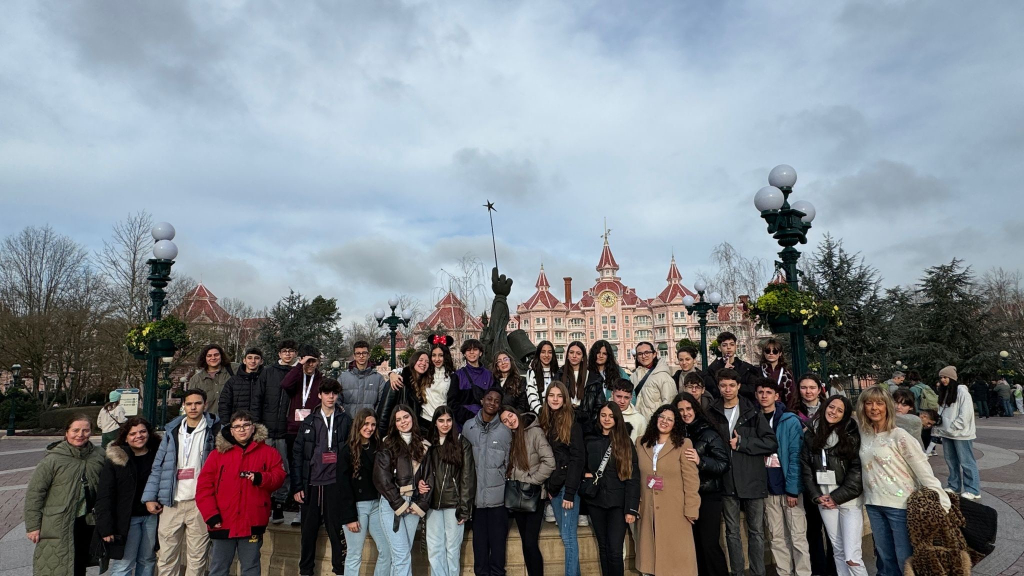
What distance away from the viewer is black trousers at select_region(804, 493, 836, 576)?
5.39 metres

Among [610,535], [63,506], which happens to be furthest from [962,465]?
[63,506]

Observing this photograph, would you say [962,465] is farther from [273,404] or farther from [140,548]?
[140,548]

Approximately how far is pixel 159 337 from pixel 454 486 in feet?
22.1

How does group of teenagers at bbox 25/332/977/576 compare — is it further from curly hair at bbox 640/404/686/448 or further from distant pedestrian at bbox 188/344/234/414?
distant pedestrian at bbox 188/344/234/414

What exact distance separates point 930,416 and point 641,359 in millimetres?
5476

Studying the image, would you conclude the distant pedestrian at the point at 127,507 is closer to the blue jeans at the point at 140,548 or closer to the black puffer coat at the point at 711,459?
the blue jeans at the point at 140,548

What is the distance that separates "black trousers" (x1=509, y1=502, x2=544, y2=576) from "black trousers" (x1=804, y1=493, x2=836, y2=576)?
255 cm

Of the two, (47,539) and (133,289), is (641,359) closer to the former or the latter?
(47,539)

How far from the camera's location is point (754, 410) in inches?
206

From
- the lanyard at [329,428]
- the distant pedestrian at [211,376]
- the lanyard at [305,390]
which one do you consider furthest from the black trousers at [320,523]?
the distant pedestrian at [211,376]

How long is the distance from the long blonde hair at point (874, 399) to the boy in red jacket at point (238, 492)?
512 cm

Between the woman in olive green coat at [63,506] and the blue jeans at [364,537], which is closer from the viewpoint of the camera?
the woman in olive green coat at [63,506]

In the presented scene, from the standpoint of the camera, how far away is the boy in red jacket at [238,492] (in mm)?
4785

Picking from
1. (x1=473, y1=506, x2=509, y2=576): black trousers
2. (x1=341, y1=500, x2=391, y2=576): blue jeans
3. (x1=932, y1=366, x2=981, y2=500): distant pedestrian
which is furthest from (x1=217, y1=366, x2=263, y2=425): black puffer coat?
(x1=932, y1=366, x2=981, y2=500): distant pedestrian
